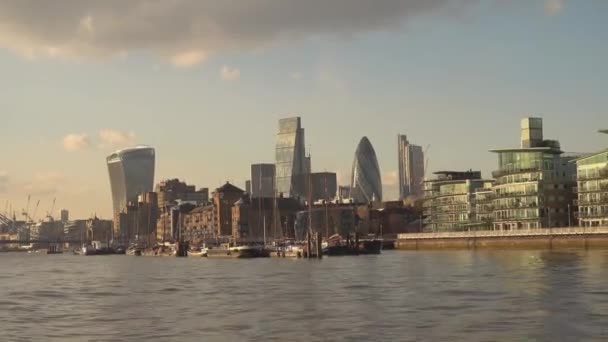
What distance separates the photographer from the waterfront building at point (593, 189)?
575 ft

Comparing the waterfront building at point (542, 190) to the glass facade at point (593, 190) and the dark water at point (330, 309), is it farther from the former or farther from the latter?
the dark water at point (330, 309)

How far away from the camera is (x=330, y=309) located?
58.2 m

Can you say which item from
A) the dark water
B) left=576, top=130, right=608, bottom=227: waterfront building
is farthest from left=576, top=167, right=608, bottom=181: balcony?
the dark water

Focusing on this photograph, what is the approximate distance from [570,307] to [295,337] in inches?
680

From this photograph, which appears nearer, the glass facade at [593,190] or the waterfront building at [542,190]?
the glass facade at [593,190]

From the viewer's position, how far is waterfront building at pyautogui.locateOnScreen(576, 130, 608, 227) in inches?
6905

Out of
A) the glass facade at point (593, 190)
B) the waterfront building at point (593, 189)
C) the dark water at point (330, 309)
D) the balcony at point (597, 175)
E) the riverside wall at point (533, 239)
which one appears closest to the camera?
the dark water at point (330, 309)

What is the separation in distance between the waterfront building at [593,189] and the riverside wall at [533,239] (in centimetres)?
1416

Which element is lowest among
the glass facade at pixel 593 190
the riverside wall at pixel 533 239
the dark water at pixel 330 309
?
the dark water at pixel 330 309

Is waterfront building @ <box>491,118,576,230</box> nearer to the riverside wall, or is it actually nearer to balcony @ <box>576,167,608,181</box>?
balcony @ <box>576,167,608,181</box>

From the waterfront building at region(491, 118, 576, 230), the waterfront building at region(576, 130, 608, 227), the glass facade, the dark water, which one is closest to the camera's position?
the dark water

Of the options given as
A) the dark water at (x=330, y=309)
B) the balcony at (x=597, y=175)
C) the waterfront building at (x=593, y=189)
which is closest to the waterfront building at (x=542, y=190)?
the waterfront building at (x=593, y=189)

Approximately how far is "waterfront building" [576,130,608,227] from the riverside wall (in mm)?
14160

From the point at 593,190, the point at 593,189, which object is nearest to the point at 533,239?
the point at 593,190
